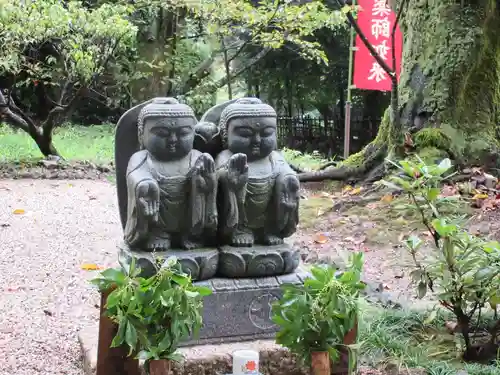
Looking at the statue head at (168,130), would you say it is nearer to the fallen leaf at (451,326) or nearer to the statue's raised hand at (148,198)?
the statue's raised hand at (148,198)

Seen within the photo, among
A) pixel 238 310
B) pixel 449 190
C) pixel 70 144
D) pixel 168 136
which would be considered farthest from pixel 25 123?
pixel 238 310

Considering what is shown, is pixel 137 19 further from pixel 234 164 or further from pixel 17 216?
pixel 234 164

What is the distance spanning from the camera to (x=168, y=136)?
2803 millimetres

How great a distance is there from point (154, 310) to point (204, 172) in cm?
86

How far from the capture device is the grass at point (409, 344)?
275 cm

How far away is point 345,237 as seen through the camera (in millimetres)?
5383

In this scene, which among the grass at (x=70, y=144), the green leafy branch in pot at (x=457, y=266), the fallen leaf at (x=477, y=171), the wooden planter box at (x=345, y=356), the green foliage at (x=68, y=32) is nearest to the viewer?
the wooden planter box at (x=345, y=356)

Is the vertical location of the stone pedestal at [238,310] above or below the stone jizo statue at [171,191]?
below

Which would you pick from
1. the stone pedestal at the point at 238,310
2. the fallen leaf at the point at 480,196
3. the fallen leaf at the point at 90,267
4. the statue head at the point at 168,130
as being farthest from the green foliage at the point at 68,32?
the stone pedestal at the point at 238,310

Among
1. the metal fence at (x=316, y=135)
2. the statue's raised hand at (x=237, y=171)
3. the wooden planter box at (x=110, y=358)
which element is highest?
the statue's raised hand at (x=237, y=171)

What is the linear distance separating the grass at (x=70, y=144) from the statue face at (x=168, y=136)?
663 centimetres

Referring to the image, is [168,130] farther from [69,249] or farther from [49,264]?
[69,249]

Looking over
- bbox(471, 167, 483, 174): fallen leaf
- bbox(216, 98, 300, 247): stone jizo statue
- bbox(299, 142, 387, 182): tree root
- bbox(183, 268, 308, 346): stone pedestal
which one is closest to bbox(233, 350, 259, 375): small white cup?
bbox(183, 268, 308, 346): stone pedestal

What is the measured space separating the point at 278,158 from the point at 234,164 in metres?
0.33
